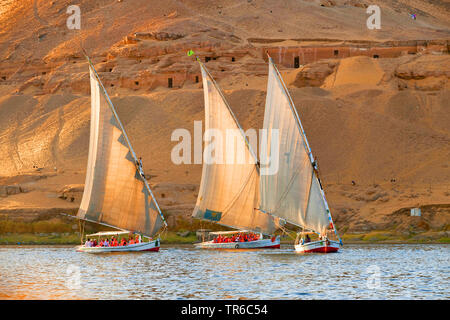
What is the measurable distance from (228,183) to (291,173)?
747cm

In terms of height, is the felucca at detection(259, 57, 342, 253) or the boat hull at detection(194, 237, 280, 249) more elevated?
the felucca at detection(259, 57, 342, 253)

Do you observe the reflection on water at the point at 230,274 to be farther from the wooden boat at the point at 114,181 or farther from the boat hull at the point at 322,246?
the wooden boat at the point at 114,181

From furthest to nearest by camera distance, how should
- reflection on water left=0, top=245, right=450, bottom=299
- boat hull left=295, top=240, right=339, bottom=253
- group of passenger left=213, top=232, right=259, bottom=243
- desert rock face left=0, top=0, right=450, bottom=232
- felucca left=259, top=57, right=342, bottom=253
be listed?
desert rock face left=0, top=0, right=450, bottom=232, group of passenger left=213, top=232, right=259, bottom=243, boat hull left=295, top=240, right=339, bottom=253, felucca left=259, top=57, right=342, bottom=253, reflection on water left=0, top=245, right=450, bottom=299

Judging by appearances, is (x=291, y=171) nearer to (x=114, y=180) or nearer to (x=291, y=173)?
(x=291, y=173)

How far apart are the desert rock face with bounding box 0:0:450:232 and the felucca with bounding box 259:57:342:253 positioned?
605 inches

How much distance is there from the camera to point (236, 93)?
8825cm

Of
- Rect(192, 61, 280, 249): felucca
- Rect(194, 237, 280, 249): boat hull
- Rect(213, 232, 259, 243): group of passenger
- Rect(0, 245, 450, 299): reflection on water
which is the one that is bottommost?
Rect(0, 245, 450, 299): reflection on water

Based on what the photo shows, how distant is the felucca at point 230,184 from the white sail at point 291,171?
5806 mm

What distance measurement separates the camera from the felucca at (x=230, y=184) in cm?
5491

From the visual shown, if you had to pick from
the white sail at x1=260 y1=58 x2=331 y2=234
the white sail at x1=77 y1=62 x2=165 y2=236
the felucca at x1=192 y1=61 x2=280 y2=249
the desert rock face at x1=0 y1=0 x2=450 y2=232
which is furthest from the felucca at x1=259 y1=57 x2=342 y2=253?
the desert rock face at x1=0 y1=0 x2=450 y2=232

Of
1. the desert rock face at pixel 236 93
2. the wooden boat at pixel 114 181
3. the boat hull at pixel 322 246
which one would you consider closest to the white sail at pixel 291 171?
the boat hull at pixel 322 246

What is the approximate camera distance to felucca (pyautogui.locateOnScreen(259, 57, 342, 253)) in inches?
1900

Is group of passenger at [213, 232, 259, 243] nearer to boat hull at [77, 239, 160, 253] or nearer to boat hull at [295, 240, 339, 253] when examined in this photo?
boat hull at [77, 239, 160, 253]

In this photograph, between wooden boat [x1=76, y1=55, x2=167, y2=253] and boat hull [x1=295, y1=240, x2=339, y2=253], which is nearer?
boat hull [x1=295, y1=240, x2=339, y2=253]
